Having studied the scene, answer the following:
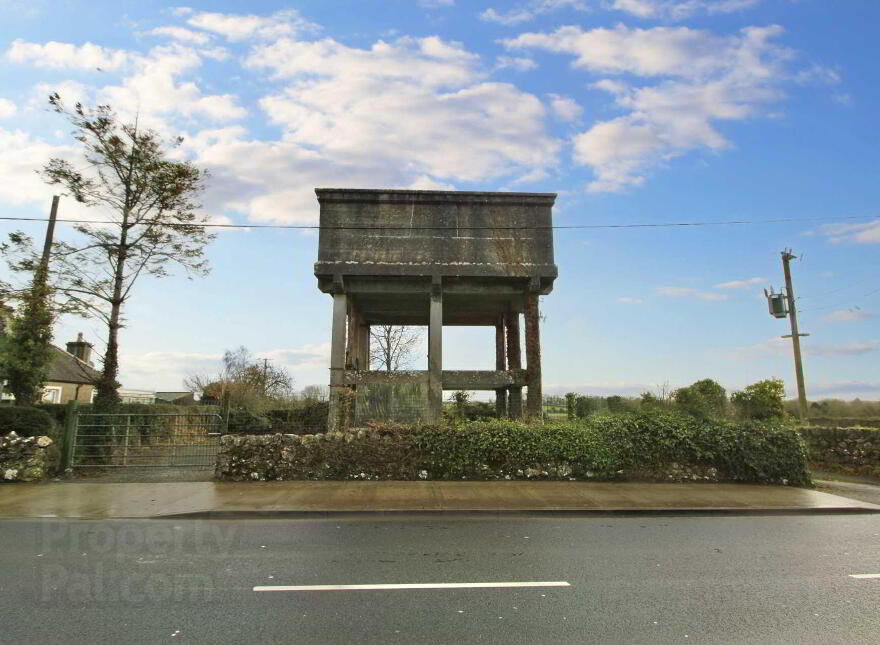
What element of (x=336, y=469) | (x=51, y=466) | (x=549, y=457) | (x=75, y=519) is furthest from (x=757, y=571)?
(x=51, y=466)

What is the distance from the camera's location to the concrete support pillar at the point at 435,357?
58.6ft

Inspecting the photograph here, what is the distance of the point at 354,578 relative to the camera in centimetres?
580

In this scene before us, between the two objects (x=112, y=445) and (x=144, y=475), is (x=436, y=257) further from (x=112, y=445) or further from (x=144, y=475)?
(x=112, y=445)

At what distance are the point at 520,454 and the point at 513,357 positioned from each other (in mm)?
9212

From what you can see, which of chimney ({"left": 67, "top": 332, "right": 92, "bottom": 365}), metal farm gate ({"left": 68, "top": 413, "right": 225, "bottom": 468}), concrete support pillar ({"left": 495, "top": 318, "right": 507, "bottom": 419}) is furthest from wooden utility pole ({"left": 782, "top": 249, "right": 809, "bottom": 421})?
chimney ({"left": 67, "top": 332, "right": 92, "bottom": 365})

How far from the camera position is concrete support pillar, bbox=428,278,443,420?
17.9m

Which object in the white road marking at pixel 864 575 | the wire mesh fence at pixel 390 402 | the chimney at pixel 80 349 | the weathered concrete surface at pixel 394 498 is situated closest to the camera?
the white road marking at pixel 864 575

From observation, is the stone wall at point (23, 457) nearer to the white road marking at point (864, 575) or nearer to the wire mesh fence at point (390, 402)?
the wire mesh fence at point (390, 402)

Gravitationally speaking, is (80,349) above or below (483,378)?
above

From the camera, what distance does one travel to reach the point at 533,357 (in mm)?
18266

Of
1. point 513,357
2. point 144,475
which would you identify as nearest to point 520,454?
point 144,475

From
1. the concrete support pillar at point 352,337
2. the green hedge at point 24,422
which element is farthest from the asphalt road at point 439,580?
the concrete support pillar at point 352,337

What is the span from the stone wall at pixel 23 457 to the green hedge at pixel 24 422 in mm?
147

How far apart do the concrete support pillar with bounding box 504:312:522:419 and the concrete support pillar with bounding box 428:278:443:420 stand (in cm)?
292
